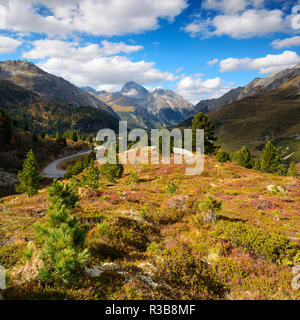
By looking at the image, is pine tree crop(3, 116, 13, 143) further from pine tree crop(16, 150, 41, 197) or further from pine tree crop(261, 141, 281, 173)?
pine tree crop(261, 141, 281, 173)

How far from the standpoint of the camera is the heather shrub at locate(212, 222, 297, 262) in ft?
27.6

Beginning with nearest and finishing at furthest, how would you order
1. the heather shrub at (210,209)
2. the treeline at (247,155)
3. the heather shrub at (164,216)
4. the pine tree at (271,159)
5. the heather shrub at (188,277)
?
the heather shrub at (188,277), the heather shrub at (210,209), the heather shrub at (164,216), the pine tree at (271,159), the treeline at (247,155)

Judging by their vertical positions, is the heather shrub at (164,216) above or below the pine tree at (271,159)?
below

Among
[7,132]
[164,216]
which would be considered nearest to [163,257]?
[164,216]

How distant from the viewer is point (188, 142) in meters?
57.8

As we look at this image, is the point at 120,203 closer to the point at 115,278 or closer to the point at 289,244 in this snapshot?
the point at 115,278

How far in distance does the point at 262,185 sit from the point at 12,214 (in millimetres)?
28481

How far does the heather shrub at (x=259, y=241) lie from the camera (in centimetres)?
842

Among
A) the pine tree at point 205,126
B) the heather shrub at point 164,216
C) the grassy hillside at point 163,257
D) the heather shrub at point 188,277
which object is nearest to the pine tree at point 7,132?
the pine tree at point 205,126

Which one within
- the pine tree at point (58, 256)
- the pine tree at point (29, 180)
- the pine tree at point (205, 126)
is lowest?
the pine tree at point (29, 180)

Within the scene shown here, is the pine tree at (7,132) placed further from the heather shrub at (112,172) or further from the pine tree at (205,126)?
the pine tree at (205,126)

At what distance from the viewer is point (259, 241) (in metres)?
9.16

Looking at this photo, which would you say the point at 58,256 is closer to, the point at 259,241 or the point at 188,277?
the point at 188,277

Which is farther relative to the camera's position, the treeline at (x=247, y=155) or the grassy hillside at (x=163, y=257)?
the treeline at (x=247, y=155)
